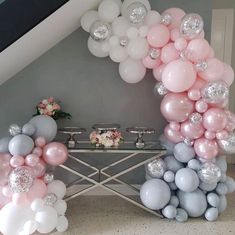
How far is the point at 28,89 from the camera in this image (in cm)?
272

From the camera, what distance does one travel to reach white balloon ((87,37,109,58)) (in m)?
2.45

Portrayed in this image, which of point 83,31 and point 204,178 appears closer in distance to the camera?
point 204,178

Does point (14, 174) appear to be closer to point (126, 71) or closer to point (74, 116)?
point (74, 116)

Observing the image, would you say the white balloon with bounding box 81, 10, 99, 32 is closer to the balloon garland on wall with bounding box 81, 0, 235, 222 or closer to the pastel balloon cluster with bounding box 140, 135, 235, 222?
the balloon garland on wall with bounding box 81, 0, 235, 222

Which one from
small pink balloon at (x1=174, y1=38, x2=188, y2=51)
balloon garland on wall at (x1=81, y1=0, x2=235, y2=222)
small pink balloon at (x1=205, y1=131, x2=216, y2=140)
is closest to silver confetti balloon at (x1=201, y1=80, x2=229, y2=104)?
balloon garland on wall at (x1=81, y1=0, x2=235, y2=222)

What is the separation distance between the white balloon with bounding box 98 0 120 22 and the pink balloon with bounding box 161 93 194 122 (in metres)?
0.80

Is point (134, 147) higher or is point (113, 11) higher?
point (113, 11)

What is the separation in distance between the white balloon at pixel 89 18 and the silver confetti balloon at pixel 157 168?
3.98ft

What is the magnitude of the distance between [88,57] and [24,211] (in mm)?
1450

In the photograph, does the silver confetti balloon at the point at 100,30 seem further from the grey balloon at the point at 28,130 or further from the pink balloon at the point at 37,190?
the pink balloon at the point at 37,190

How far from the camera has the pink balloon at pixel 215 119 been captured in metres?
2.13

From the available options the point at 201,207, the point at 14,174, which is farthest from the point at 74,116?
the point at 201,207

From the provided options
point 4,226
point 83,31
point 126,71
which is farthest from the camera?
point 83,31

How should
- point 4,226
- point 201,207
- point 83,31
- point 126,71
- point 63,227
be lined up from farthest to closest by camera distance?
point 83,31 < point 126,71 < point 201,207 < point 63,227 < point 4,226
